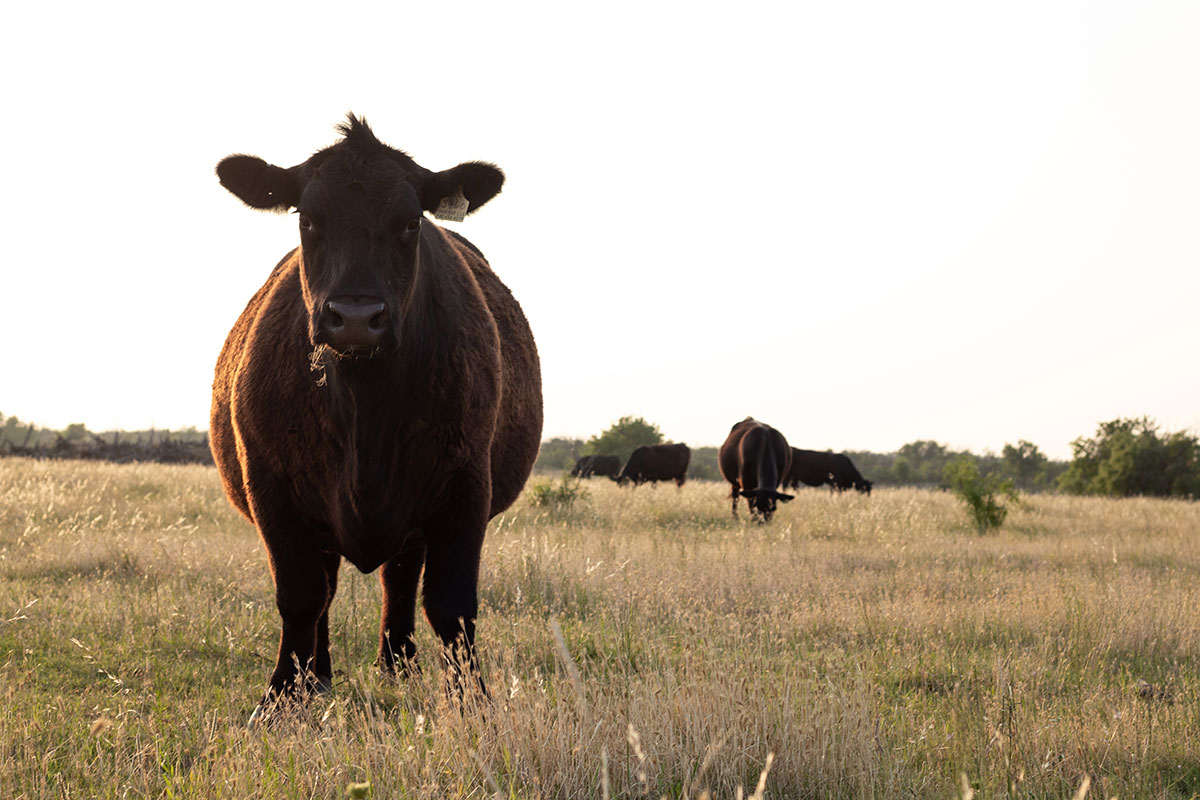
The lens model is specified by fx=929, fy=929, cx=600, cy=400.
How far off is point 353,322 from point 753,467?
15.9m

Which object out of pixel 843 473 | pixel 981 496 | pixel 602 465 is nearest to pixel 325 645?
pixel 981 496

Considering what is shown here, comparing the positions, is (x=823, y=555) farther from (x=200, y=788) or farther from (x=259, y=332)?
(x=200, y=788)

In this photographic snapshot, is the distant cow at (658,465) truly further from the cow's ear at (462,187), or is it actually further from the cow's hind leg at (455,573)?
the cow's hind leg at (455,573)

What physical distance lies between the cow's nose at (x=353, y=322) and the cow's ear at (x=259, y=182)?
4.36 feet

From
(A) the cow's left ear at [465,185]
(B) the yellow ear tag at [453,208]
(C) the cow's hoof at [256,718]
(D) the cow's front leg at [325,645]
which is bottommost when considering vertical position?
(C) the cow's hoof at [256,718]

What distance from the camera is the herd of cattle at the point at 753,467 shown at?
1803 centimetres

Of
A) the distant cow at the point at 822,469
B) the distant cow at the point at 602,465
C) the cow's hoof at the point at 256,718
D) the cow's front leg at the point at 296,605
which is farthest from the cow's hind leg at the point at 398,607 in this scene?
the distant cow at the point at 602,465

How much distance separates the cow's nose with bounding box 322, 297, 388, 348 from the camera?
12.2ft

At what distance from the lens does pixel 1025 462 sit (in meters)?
70.4

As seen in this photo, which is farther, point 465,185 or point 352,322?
point 465,185

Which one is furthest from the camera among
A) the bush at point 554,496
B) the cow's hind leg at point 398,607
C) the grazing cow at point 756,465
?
the grazing cow at point 756,465

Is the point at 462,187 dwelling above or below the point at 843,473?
above

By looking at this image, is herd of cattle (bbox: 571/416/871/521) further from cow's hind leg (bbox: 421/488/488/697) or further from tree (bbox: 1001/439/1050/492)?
tree (bbox: 1001/439/1050/492)

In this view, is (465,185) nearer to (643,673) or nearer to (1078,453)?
(643,673)
